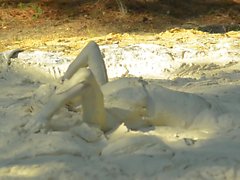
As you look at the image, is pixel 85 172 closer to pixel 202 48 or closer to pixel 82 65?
pixel 82 65

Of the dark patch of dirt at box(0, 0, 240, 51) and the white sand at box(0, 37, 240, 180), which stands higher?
the white sand at box(0, 37, 240, 180)

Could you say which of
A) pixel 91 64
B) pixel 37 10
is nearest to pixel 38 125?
pixel 91 64

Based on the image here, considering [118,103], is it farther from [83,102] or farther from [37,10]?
[37,10]

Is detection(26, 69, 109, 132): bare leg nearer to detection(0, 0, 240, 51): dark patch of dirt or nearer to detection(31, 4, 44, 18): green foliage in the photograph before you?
A: detection(0, 0, 240, 51): dark patch of dirt

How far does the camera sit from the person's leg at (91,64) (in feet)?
9.49

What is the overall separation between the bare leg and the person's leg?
0.95 feet

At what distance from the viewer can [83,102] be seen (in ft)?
8.46

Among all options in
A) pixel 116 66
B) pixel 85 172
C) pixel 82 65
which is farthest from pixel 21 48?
pixel 85 172

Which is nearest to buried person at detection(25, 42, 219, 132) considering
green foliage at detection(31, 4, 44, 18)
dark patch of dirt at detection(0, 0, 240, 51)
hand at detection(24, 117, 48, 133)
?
hand at detection(24, 117, 48, 133)

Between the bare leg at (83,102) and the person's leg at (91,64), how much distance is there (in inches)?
11.5

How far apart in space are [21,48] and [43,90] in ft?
6.44

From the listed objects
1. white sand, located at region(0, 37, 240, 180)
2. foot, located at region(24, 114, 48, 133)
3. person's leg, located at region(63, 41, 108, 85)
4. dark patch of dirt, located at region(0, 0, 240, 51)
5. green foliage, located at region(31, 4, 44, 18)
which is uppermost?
person's leg, located at region(63, 41, 108, 85)

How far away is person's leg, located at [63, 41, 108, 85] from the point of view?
2.89 metres

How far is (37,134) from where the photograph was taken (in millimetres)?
2494
